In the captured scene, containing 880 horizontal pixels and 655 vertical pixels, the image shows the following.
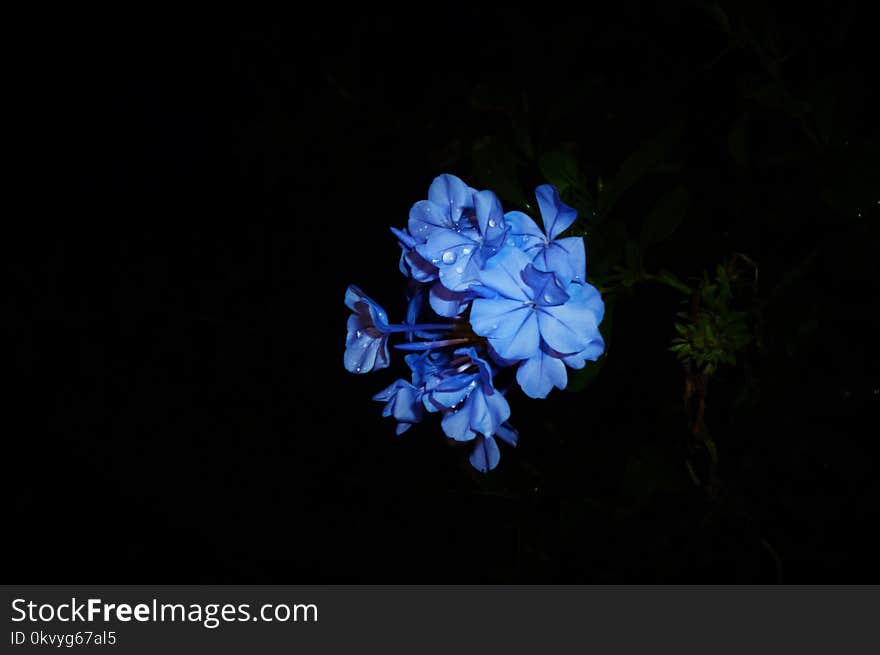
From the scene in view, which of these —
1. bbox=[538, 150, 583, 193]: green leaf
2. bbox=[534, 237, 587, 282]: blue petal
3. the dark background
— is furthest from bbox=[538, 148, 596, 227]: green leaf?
bbox=[534, 237, 587, 282]: blue petal

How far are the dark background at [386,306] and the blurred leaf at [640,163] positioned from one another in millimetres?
125

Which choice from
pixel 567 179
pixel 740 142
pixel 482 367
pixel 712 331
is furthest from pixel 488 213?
pixel 740 142

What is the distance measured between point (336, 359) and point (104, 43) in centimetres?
78

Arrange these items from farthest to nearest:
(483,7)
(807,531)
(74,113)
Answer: (74,113) < (483,7) < (807,531)

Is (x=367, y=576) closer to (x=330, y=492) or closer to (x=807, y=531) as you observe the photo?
(x=330, y=492)

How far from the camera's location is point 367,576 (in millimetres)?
1236

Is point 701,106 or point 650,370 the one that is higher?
point 701,106

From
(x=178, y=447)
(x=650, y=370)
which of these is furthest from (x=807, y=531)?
(x=178, y=447)

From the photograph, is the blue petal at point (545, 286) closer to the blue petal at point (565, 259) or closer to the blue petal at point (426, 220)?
the blue petal at point (565, 259)

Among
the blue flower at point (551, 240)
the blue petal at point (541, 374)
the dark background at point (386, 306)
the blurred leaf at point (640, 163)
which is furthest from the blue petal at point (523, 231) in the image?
the dark background at point (386, 306)

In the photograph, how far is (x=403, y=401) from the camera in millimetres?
630

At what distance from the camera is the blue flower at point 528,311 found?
55 cm

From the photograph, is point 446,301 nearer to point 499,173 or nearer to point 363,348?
point 363,348

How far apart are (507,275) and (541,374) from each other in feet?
0.31
